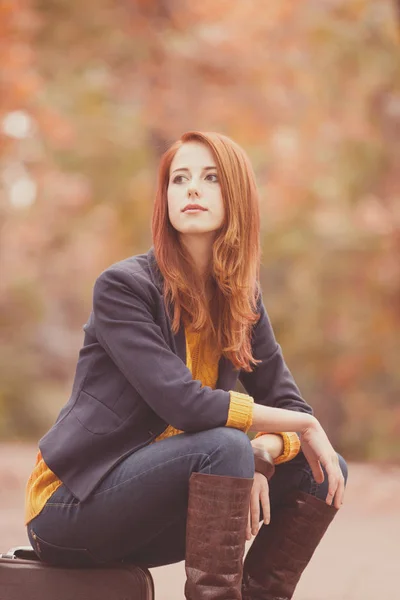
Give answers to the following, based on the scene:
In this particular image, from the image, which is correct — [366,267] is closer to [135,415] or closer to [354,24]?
[354,24]

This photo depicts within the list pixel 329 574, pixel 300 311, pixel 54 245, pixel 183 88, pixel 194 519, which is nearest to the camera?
pixel 194 519

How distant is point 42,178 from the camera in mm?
9492

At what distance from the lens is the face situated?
2.21 metres

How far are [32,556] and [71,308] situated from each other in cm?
964

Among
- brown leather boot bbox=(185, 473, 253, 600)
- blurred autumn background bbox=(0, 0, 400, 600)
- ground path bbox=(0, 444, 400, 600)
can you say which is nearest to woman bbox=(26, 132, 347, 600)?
brown leather boot bbox=(185, 473, 253, 600)

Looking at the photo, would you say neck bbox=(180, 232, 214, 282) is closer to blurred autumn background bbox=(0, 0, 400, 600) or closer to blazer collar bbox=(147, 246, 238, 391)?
blazer collar bbox=(147, 246, 238, 391)

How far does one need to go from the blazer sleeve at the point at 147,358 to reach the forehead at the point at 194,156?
1.04 ft

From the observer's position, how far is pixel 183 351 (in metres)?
2.20

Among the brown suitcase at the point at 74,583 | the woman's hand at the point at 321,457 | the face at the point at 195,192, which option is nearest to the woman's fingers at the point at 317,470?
the woman's hand at the point at 321,457

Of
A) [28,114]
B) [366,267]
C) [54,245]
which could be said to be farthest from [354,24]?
[54,245]

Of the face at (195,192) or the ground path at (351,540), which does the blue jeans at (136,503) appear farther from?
the ground path at (351,540)

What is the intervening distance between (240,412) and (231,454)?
120 millimetres

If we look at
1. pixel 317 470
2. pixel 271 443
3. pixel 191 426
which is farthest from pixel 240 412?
pixel 317 470

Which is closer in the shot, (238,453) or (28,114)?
(238,453)
